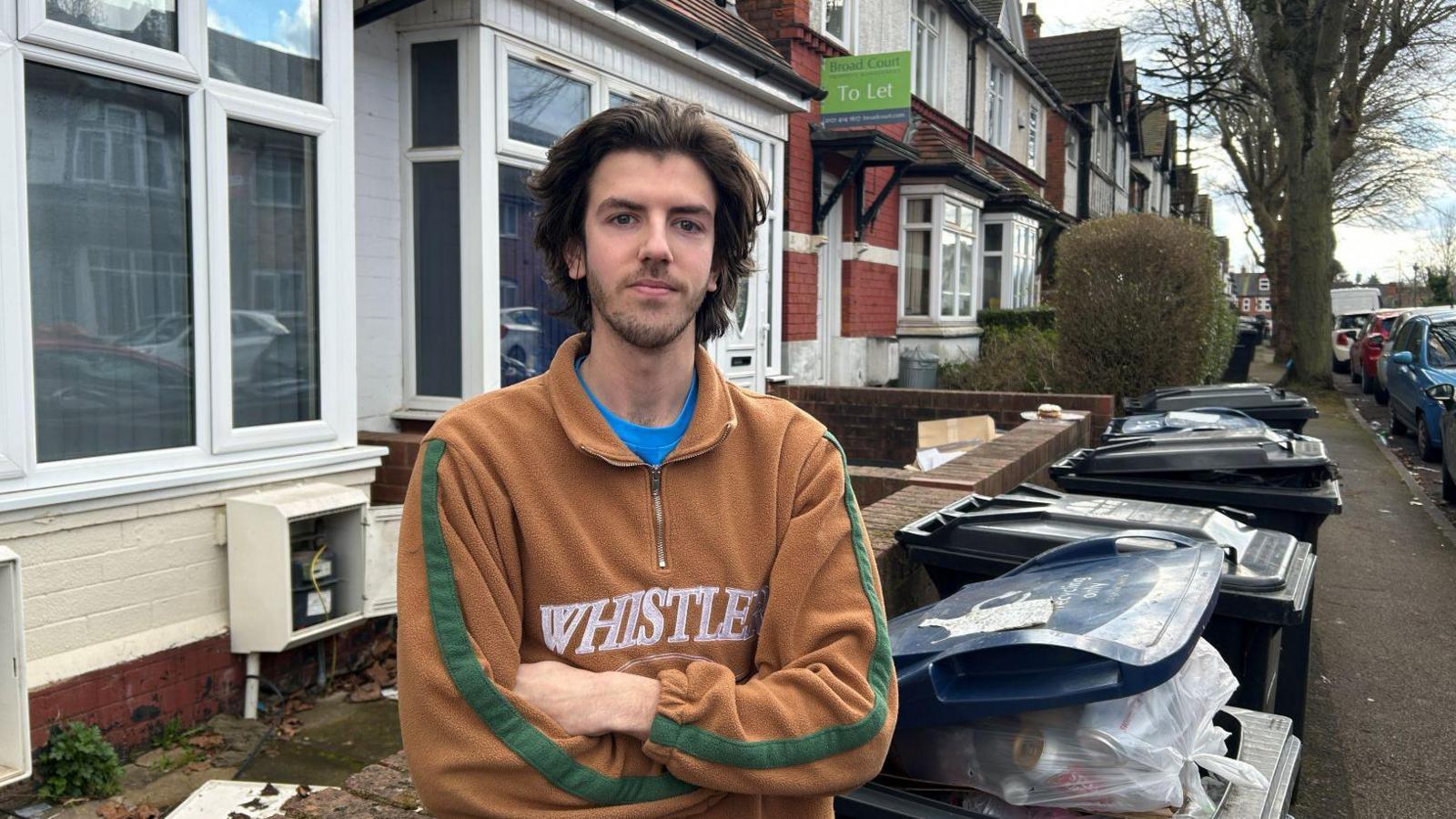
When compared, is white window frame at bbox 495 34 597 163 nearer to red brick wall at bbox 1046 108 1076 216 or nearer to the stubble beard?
the stubble beard

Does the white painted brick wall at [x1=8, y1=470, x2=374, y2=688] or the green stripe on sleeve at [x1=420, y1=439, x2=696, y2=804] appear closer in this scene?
the green stripe on sleeve at [x1=420, y1=439, x2=696, y2=804]

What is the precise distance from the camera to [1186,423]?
576 cm

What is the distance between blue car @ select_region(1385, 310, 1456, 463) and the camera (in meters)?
12.4

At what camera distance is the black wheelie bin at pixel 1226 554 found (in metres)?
2.85

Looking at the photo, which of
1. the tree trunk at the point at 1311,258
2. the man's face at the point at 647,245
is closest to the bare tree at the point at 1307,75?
the tree trunk at the point at 1311,258

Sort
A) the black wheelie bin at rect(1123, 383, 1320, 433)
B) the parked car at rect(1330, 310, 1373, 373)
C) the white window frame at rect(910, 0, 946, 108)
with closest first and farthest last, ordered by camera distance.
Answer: the black wheelie bin at rect(1123, 383, 1320, 433)
the white window frame at rect(910, 0, 946, 108)
the parked car at rect(1330, 310, 1373, 373)

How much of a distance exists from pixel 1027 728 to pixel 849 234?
1257 centimetres

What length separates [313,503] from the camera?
14.8ft

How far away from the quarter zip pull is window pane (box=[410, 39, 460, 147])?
463cm

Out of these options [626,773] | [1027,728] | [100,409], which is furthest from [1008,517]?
[100,409]

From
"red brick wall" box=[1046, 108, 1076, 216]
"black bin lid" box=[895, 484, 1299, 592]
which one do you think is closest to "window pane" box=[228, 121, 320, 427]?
"black bin lid" box=[895, 484, 1299, 592]

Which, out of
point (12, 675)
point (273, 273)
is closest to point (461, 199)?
point (273, 273)

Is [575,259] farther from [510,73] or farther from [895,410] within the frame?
[895,410]

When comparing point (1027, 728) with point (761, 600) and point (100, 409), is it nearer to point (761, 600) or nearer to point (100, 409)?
point (761, 600)
